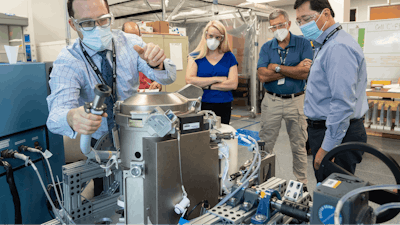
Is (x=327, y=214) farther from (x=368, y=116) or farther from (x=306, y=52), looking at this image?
(x=368, y=116)

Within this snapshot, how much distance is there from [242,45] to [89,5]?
5.10m

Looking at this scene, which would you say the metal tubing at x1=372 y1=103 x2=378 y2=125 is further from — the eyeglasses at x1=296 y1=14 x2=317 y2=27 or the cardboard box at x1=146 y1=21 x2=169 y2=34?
the cardboard box at x1=146 y1=21 x2=169 y2=34

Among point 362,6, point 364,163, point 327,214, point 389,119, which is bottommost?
point 364,163

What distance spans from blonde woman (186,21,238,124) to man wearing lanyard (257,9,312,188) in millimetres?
332

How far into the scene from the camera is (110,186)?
1.04 meters

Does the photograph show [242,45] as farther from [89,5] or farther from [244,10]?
[89,5]

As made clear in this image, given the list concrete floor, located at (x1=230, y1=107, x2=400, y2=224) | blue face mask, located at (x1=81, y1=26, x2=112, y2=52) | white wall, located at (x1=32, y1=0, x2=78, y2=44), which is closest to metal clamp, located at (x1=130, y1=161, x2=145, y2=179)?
blue face mask, located at (x1=81, y1=26, x2=112, y2=52)

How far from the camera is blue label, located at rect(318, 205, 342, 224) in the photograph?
559mm

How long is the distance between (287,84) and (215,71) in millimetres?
609

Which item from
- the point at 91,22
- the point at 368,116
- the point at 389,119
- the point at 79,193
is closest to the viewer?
the point at 79,193

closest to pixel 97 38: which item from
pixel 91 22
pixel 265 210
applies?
pixel 91 22

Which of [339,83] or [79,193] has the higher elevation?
[339,83]

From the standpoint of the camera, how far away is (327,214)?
56cm

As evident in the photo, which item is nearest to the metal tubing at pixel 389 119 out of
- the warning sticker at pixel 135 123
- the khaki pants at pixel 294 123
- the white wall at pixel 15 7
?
the khaki pants at pixel 294 123
